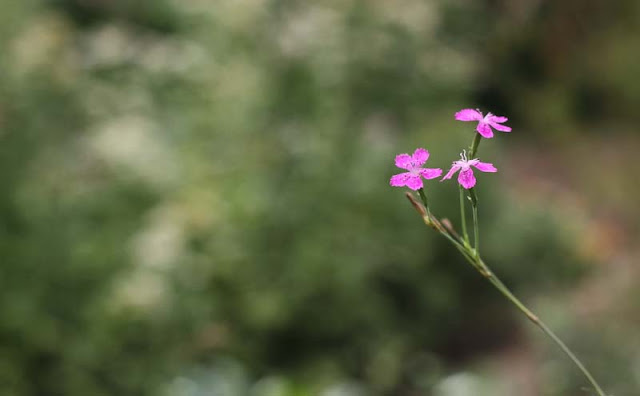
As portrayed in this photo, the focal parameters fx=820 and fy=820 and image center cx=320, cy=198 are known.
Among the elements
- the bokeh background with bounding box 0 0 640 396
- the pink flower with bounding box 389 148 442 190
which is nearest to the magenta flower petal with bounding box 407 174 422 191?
the pink flower with bounding box 389 148 442 190

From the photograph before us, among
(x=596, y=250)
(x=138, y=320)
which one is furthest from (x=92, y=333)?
(x=596, y=250)

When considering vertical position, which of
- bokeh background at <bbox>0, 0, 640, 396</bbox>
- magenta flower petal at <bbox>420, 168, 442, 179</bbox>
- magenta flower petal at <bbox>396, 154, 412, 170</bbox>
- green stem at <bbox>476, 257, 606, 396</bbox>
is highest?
bokeh background at <bbox>0, 0, 640, 396</bbox>

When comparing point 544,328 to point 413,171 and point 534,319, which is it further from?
point 413,171

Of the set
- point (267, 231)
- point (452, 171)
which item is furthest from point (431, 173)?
point (267, 231)

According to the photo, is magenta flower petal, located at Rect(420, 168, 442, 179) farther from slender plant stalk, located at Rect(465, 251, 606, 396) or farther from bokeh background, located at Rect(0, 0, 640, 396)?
bokeh background, located at Rect(0, 0, 640, 396)

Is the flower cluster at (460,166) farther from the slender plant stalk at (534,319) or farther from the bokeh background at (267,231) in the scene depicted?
the bokeh background at (267,231)

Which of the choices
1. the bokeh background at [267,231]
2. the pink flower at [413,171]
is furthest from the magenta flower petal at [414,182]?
the bokeh background at [267,231]

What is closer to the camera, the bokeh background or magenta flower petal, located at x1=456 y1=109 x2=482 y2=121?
magenta flower petal, located at x1=456 y1=109 x2=482 y2=121
